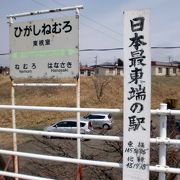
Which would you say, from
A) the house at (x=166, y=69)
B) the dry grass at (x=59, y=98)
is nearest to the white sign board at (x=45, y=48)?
the dry grass at (x=59, y=98)

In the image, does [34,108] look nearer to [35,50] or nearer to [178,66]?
[35,50]

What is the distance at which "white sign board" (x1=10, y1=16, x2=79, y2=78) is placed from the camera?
4.30m

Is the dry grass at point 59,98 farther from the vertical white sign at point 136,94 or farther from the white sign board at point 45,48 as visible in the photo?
the vertical white sign at point 136,94

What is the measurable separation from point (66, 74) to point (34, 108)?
1.95 feet

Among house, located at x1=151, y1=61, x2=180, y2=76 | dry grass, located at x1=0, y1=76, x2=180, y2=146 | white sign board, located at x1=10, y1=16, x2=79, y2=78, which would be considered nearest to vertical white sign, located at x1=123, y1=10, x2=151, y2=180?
white sign board, located at x1=10, y1=16, x2=79, y2=78

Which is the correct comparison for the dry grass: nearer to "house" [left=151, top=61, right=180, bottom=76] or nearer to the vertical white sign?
the vertical white sign

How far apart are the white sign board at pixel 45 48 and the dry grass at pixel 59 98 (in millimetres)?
25744

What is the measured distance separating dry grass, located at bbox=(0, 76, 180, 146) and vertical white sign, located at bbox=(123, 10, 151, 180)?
27.2 meters

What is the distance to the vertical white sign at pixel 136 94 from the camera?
3.30 metres

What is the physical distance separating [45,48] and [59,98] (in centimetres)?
3668

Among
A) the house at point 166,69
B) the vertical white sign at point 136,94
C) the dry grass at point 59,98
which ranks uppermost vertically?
the house at point 166,69

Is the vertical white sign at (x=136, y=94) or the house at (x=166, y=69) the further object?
the house at (x=166, y=69)

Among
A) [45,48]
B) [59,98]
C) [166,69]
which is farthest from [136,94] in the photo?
[166,69]

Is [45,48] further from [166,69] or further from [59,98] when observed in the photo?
[166,69]
